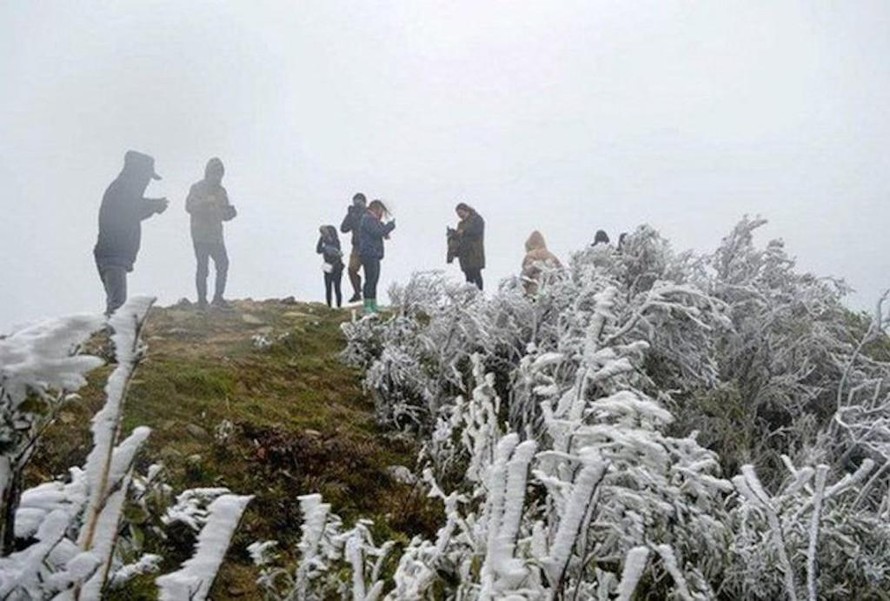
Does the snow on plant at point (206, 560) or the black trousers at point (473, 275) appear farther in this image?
the black trousers at point (473, 275)

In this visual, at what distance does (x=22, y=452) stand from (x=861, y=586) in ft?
17.4

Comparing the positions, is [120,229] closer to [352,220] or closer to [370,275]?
[370,275]

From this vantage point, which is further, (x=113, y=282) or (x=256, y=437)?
(x=113, y=282)

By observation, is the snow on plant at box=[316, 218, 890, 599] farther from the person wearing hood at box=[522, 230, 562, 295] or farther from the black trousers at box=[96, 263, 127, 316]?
the black trousers at box=[96, 263, 127, 316]

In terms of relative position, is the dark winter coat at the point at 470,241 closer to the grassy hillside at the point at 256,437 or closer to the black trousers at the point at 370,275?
the black trousers at the point at 370,275

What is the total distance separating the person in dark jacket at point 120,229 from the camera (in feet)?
34.2

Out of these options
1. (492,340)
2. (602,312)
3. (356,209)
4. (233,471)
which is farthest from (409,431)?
(356,209)

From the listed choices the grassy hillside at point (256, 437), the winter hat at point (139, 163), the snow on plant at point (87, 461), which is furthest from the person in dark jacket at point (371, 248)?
the snow on plant at point (87, 461)

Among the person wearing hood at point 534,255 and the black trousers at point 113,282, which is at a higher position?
the person wearing hood at point 534,255

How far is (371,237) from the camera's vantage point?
14.7 m

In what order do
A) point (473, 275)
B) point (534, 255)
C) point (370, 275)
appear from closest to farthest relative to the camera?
point (534, 255) < point (370, 275) < point (473, 275)

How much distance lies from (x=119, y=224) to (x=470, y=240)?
725 centimetres

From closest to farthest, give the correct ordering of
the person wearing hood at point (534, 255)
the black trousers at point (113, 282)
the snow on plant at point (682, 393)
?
1. the snow on plant at point (682, 393)
2. the black trousers at point (113, 282)
3. the person wearing hood at point (534, 255)

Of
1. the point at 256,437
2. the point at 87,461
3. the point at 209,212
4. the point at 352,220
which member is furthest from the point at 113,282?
the point at 87,461
